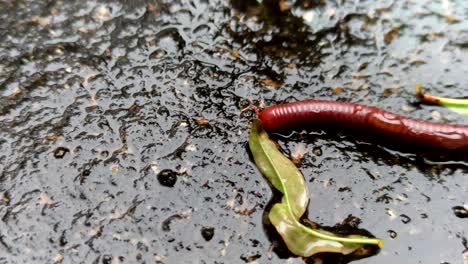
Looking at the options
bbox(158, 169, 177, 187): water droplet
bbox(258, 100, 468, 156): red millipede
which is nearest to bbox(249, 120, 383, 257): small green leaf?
bbox(258, 100, 468, 156): red millipede

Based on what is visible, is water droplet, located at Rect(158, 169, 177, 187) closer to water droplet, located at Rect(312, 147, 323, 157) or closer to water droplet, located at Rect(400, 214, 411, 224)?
water droplet, located at Rect(312, 147, 323, 157)

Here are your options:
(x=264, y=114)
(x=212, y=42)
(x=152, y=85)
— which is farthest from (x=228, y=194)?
(x=212, y=42)

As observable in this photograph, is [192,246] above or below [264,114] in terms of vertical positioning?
below

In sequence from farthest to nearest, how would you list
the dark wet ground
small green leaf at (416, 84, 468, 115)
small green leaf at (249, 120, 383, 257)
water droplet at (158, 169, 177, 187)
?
1. small green leaf at (416, 84, 468, 115)
2. water droplet at (158, 169, 177, 187)
3. the dark wet ground
4. small green leaf at (249, 120, 383, 257)

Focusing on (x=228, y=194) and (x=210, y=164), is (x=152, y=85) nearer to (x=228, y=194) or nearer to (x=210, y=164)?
(x=210, y=164)

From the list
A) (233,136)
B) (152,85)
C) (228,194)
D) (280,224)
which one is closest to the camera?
(280,224)
